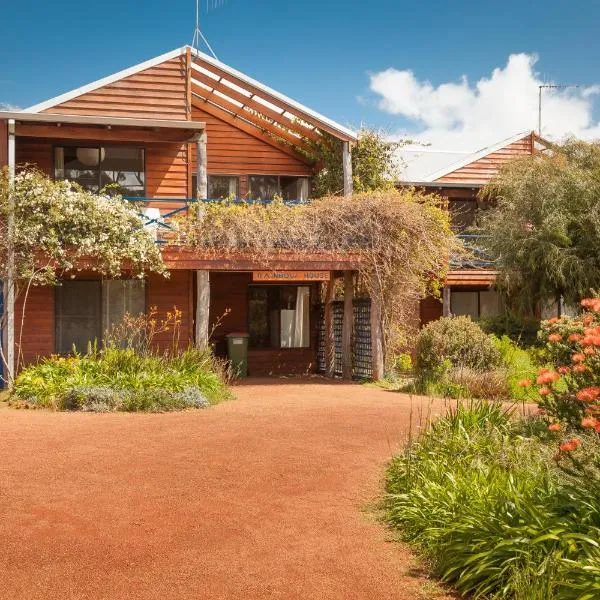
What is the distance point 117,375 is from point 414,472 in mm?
7974

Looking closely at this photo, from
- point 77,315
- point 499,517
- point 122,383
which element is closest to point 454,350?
point 122,383

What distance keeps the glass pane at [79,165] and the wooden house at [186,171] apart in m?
0.02

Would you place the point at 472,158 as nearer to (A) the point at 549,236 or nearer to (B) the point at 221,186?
(A) the point at 549,236

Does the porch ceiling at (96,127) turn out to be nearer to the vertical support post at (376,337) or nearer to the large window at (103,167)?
the large window at (103,167)

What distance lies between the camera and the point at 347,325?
19156 millimetres

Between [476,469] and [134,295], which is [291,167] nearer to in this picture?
[134,295]

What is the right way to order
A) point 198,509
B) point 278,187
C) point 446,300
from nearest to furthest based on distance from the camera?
point 198,509 < point 446,300 < point 278,187

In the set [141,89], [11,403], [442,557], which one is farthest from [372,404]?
[141,89]

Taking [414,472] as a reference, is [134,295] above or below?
above

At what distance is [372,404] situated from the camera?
45.4 ft

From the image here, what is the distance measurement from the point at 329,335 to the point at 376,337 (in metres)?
2.49

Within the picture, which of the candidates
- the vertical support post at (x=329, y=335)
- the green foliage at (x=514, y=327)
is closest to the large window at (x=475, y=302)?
the green foliage at (x=514, y=327)

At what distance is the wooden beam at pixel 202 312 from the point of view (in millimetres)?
17156

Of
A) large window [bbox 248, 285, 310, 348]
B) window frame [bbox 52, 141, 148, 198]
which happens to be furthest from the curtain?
window frame [bbox 52, 141, 148, 198]
